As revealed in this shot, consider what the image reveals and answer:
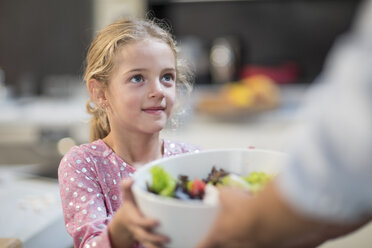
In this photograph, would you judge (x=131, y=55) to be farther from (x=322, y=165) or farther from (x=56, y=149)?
(x=56, y=149)

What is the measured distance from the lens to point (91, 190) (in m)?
0.77

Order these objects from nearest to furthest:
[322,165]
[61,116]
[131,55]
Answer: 1. [322,165]
2. [131,55]
3. [61,116]

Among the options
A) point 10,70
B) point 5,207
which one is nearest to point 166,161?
point 5,207

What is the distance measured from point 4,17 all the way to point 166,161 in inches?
117

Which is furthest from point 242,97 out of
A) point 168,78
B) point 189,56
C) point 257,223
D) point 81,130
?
point 257,223

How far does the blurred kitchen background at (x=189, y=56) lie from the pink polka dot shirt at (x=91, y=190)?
163cm

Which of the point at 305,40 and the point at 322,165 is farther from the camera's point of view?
the point at 305,40

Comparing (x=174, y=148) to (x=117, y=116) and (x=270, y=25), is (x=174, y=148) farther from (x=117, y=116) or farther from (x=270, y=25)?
(x=270, y=25)

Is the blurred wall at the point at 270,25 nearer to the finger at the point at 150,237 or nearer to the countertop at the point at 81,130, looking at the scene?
the countertop at the point at 81,130

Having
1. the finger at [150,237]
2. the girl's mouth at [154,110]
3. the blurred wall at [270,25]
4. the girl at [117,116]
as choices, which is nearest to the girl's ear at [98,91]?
the girl at [117,116]

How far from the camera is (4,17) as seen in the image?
10.6 feet

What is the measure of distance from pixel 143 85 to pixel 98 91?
121 millimetres

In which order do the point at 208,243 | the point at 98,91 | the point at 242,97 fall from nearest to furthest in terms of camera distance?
the point at 208,243, the point at 98,91, the point at 242,97

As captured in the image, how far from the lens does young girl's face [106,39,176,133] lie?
82 centimetres
